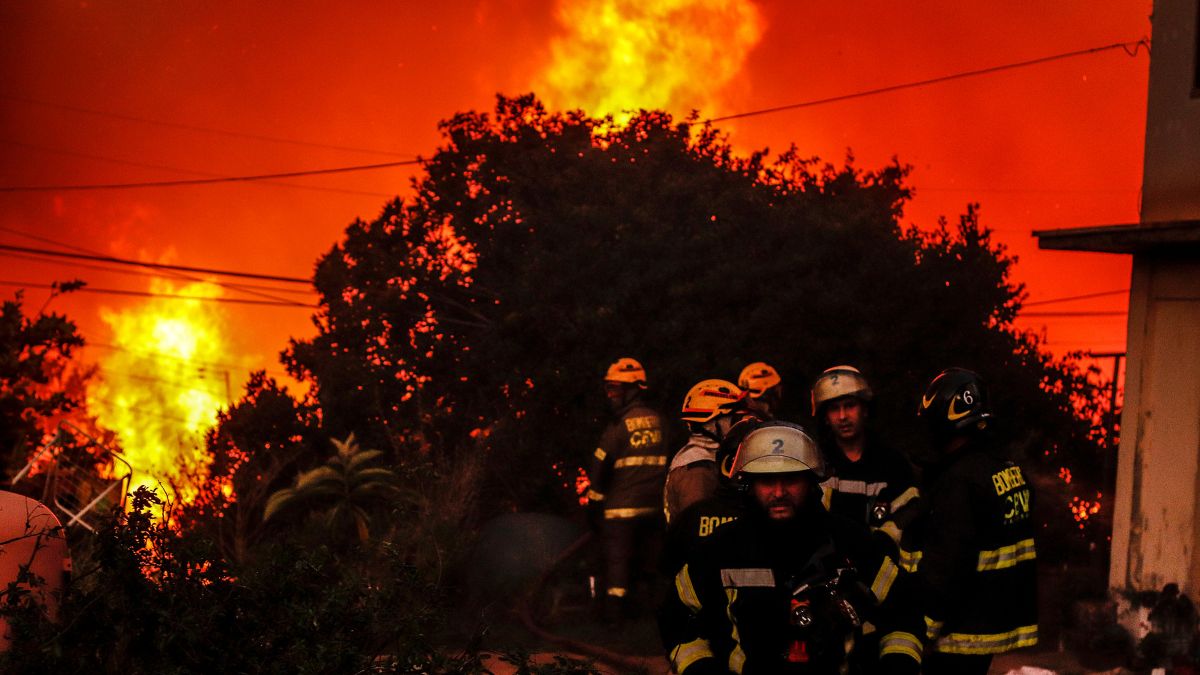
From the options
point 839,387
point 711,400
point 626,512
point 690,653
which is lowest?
point 690,653

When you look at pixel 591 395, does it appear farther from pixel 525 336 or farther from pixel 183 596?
pixel 183 596

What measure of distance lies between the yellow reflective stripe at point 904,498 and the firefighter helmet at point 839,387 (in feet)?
1.85

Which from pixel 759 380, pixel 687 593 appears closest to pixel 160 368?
pixel 759 380

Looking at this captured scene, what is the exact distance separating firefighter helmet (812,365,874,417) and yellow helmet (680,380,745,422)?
2.03 meters

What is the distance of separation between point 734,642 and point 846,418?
2.46 meters

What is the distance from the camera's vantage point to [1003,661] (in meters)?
11.0

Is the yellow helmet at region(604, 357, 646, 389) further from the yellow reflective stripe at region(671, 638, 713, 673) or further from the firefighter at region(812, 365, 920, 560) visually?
the yellow reflective stripe at region(671, 638, 713, 673)

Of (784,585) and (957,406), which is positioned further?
(957,406)

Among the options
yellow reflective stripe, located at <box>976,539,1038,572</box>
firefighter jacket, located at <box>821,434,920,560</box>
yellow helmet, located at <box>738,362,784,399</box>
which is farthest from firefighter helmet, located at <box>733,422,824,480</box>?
yellow helmet, located at <box>738,362,784,399</box>

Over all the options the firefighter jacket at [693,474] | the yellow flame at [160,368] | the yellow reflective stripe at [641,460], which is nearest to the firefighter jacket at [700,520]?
the firefighter jacket at [693,474]

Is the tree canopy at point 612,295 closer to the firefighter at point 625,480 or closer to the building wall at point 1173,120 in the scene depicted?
the firefighter at point 625,480

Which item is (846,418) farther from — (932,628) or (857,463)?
(932,628)

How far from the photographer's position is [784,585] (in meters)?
4.22

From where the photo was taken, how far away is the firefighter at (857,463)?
6.34 m
